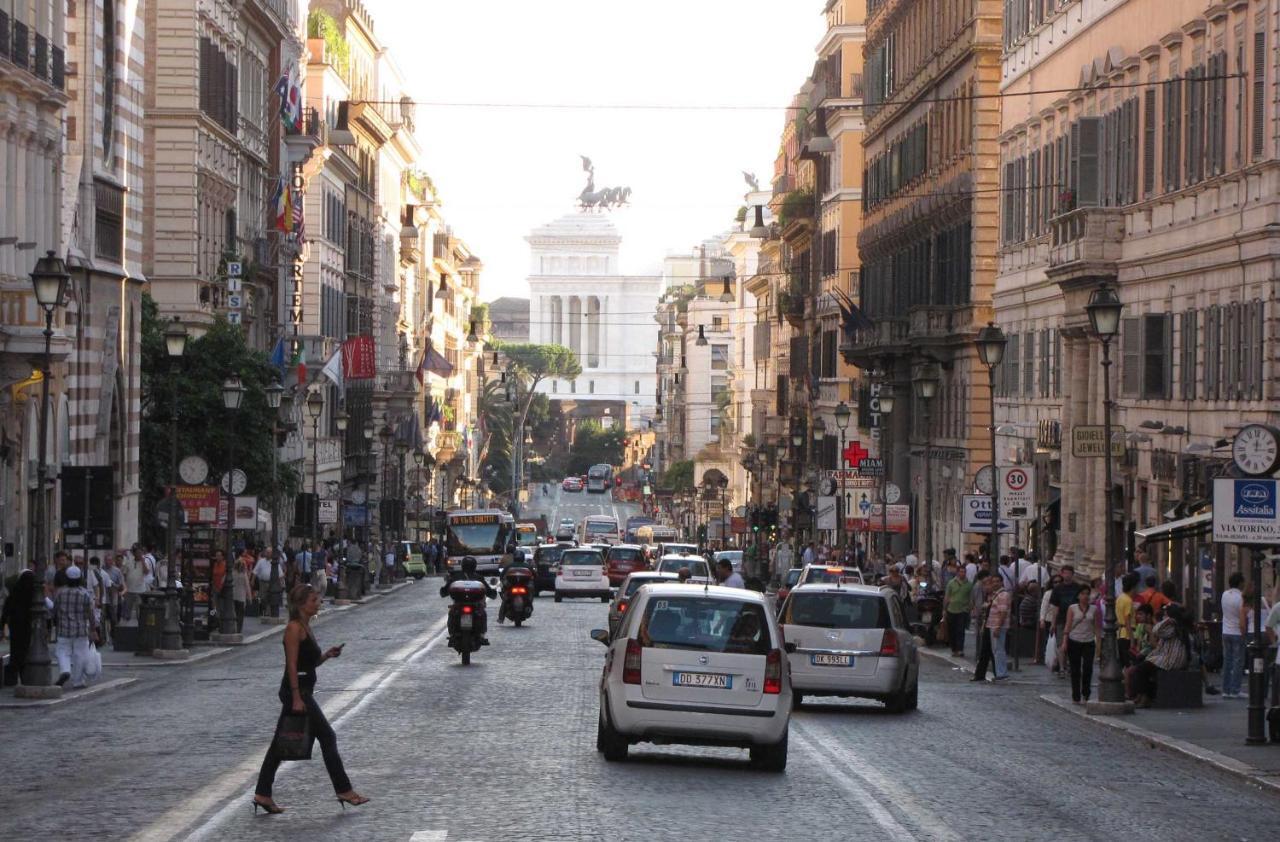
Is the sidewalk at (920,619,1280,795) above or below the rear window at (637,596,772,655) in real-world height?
below

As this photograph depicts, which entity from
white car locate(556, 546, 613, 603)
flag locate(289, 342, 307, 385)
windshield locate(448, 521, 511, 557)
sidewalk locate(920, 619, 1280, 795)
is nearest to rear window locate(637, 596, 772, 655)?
sidewalk locate(920, 619, 1280, 795)

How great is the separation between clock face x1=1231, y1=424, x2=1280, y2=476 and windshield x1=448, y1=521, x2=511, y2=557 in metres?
65.4

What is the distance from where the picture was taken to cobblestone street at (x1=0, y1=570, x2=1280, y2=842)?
1692cm

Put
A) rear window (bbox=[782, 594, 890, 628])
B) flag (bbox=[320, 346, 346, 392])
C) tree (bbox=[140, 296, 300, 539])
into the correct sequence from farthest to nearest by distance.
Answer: flag (bbox=[320, 346, 346, 392])
tree (bbox=[140, 296, 300, 539])
rear window (bbox=[782, 594, 890, 628])

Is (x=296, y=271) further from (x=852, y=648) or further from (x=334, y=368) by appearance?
(x=852, y=648)

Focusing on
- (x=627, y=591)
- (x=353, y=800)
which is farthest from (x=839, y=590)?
(x=353, y=800)

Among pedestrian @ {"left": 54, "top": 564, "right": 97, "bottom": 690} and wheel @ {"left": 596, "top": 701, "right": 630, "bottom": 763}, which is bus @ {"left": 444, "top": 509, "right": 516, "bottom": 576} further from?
wheel @ {"left": 596, "top": 701, "right": 630, "bottom": 763}

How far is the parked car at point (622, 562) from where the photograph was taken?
72062 millimetres

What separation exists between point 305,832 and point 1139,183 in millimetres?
31464

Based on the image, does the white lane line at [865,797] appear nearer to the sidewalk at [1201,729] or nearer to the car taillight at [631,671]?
the car taillight at [631,671]

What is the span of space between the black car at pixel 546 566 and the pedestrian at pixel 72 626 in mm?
41933

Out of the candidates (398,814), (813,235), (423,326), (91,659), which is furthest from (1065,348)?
(423,326)

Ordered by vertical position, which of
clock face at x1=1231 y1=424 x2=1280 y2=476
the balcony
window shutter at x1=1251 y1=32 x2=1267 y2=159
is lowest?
clock face at x1=1231 y1=424 x2=1280 y2=476

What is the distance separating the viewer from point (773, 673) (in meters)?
21.5
